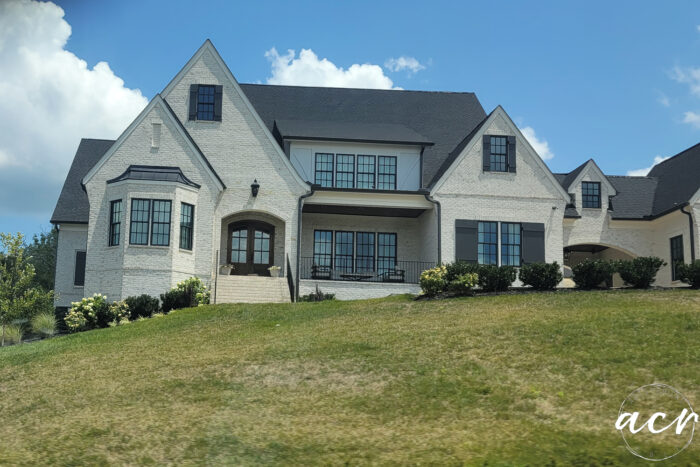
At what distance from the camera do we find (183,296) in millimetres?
25500

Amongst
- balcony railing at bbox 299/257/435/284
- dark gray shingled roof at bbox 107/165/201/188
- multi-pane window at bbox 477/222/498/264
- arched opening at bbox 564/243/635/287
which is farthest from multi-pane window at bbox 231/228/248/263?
arched opening at bbox 564/243/635/287

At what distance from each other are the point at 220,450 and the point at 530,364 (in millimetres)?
6373

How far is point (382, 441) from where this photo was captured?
1118cm

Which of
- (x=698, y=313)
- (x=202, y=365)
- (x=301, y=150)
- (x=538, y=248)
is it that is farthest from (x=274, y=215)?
(x=698, y=313)

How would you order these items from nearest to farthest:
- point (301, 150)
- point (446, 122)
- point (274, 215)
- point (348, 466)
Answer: point (348, 466), point (274, 215), point (301, 150), point (446, 122)

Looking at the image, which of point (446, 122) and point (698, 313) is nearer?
point (698, 313)

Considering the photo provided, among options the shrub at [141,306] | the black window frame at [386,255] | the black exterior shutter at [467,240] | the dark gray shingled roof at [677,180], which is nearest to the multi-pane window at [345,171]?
the black window frame at [386,255]

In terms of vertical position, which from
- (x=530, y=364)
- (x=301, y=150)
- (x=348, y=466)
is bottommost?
(x=348, y=466)

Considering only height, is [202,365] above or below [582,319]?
below

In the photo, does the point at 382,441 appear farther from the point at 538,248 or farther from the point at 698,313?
the point at 538,248

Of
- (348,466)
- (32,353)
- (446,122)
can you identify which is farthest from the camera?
(446,122)

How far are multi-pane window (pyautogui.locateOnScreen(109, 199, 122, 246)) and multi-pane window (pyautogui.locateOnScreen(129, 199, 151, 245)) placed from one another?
0.57 m

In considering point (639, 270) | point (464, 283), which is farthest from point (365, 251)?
point (639, 270)

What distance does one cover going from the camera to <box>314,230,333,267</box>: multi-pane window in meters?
31.3
